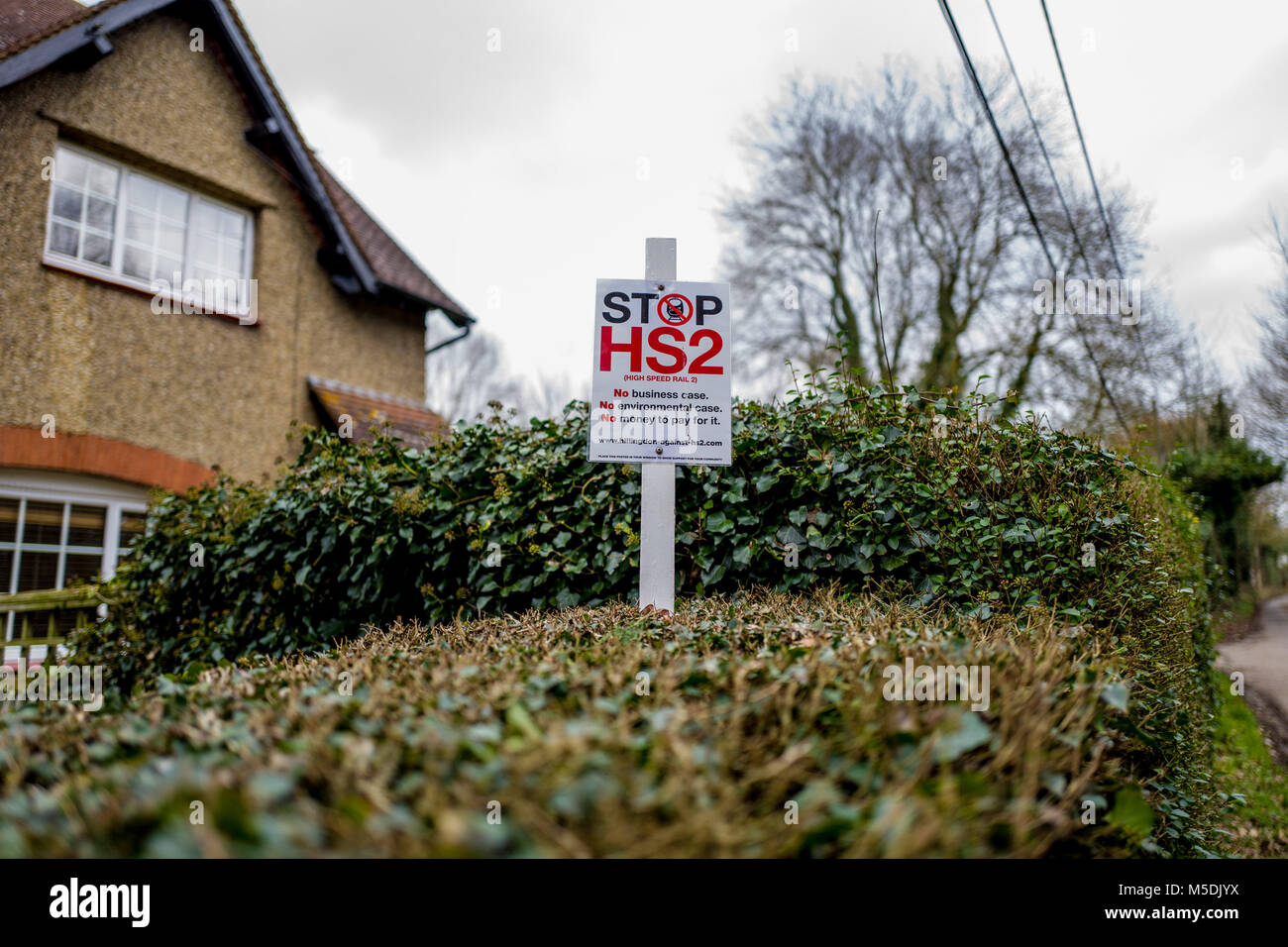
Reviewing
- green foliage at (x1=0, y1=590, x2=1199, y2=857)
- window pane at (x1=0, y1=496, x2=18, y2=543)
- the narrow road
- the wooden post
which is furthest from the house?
the narrow road

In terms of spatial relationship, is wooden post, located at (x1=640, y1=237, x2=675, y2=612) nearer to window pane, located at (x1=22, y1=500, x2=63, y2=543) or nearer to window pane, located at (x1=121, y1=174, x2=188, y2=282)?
window pane, located at (x1=22, y1=500, x2=63, y2=543)

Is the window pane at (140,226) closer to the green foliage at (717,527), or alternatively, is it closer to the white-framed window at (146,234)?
the white-framed window at (146,234)

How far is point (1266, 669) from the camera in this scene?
1272cm

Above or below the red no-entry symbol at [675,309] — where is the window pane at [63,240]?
above

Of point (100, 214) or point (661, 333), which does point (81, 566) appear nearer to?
point (100, 214)

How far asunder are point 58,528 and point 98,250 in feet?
9.49

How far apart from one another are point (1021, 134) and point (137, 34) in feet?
48.2

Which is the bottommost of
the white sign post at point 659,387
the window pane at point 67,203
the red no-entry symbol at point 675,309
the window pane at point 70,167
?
the white sign post at point 659,387

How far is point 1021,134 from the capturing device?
51.5ft

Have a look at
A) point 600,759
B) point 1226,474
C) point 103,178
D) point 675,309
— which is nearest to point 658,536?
point 675,309

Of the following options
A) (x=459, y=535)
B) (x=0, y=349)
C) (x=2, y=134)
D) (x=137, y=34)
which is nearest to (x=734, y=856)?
(x=459, y=535)

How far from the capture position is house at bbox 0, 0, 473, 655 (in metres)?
7.68

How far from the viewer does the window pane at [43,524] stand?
785cm

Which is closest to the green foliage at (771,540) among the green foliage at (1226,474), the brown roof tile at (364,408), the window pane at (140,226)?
the brown roof tile at (364,408)
